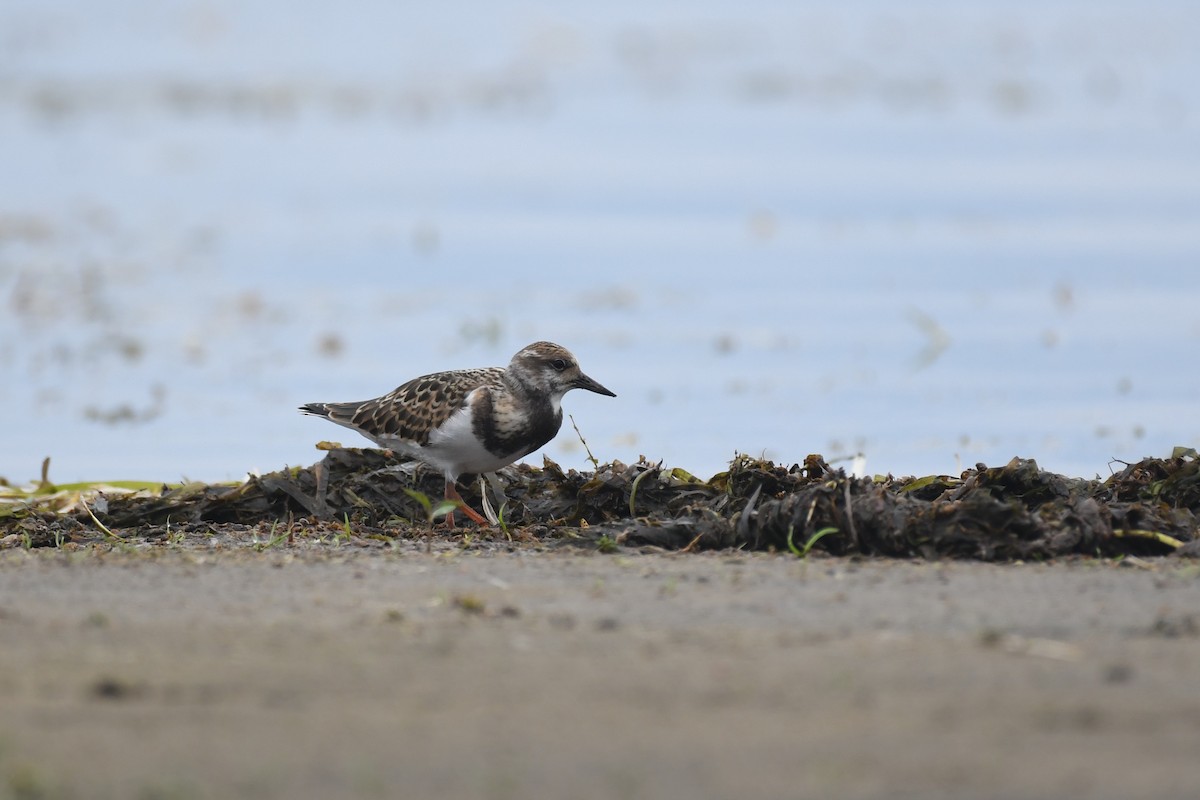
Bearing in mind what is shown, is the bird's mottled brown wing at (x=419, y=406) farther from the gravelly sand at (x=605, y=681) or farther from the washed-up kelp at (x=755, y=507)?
the gravelly sand at (x=605, y=681)

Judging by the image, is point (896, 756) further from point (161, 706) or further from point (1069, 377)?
point (1069, 377)

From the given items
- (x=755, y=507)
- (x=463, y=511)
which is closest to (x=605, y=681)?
(x=755, y=507)

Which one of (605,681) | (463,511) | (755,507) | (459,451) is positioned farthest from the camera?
(463,511)

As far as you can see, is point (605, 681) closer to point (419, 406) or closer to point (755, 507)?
point (755, 507)

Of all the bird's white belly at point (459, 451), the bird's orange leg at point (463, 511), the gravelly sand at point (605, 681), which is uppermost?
the bird's white belly at point (459, 451)

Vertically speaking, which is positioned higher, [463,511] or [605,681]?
[463,511]

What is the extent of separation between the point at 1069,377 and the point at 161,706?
24.2 ft

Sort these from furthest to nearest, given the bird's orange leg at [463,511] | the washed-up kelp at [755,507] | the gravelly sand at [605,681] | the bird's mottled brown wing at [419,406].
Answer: the bird's mottled brown wing at [419,406], the bird's orange leg at [463,511], the washed-up kelp at [755,507], the gravelly sand at [605,681]

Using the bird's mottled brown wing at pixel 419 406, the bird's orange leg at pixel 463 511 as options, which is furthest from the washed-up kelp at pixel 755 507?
the bird's mottled brown wing at pixel 419 406

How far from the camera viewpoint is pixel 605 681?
14.7ft

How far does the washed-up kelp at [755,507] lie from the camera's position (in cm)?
624

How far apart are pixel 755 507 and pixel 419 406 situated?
177 cm

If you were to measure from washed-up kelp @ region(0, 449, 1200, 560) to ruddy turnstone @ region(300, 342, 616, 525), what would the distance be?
16 centimetres

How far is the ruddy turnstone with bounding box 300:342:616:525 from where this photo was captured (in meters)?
7.54
